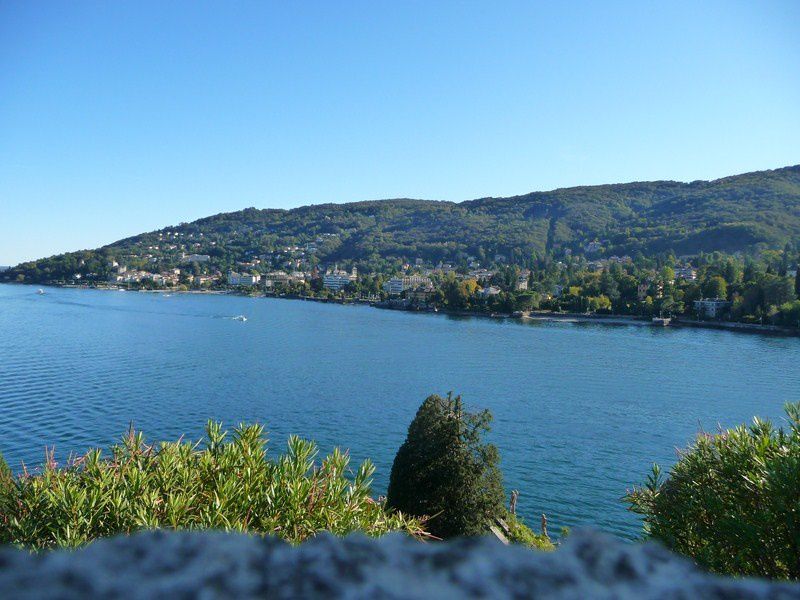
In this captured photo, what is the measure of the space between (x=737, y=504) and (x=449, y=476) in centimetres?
593

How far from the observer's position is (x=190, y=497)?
4.41m

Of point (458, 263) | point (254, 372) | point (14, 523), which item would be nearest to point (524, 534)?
point (14, 523)

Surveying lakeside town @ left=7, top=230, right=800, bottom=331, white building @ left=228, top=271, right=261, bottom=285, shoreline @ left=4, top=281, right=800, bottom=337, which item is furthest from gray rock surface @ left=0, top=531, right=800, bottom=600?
white building @ left=228, top=271, right=261, bottom=285

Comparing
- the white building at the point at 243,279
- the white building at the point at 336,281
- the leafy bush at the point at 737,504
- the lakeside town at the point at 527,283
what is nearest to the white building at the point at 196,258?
the lakeside town at the point at 527,283

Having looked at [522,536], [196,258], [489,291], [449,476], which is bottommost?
[522,536]

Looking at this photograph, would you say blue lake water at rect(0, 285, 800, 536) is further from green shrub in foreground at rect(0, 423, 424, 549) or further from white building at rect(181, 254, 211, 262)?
white building at rect(181, 254, 211, 262)

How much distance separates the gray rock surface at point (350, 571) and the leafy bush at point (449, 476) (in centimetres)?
985

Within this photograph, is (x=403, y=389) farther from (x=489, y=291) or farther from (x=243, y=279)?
(x=243, y=279)

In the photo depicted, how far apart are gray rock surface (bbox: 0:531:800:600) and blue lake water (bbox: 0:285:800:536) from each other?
13.9m

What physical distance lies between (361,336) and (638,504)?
Answer: 137 ft

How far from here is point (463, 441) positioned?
1055 cm

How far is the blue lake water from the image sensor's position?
1723 cm

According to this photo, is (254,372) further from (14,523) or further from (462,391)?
(14,523)

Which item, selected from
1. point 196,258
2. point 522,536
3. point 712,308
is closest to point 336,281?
point 196,258
